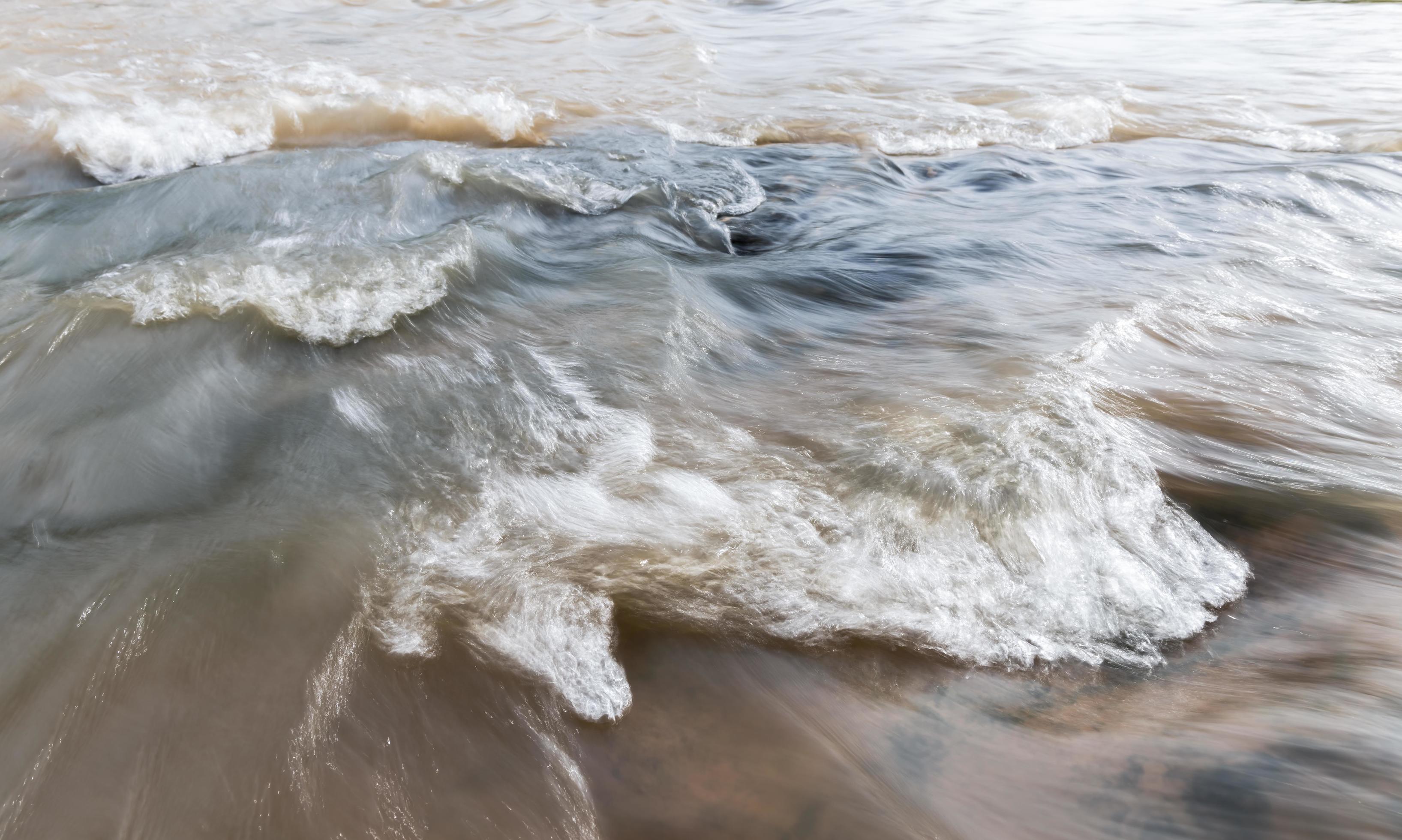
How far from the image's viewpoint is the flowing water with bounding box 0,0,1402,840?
4.26 ft

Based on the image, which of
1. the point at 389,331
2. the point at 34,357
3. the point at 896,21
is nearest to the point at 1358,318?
the point at 389,331

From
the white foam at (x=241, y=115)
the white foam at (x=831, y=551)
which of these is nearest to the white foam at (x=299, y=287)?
the white foam at (x=831, y=551)

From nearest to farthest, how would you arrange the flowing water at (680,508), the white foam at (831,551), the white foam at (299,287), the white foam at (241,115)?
1. the flowing water at (680,508)
2. the white foam at (831,551)
3. the white foam at (299,287)
4. the white foam at (241,115)

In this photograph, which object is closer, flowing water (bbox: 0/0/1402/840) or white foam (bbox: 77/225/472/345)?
flowing water (bbox: 0/0/1402/840)

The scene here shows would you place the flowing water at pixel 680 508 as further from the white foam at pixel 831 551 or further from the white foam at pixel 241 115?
the white foam at pixel 241 115

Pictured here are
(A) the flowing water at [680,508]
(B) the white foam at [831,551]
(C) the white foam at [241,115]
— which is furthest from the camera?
(C) the white foam at [241,115]

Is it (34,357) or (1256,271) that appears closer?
(34,357)

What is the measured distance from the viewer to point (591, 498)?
75.0 inches

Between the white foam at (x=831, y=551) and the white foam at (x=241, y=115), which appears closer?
the white foam at (x=831, y=551)

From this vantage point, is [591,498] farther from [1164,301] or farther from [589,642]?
[1164,301]

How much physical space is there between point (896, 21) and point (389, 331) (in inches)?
376

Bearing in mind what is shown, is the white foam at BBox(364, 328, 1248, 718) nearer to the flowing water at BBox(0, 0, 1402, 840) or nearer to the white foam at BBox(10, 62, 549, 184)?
the flowing water at BBox(0, 0, 1402, 840)

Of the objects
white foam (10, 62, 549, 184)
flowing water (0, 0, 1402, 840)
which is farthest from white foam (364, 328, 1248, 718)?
white foam (10, 62, 549, 184)

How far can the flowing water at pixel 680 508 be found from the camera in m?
1.30
